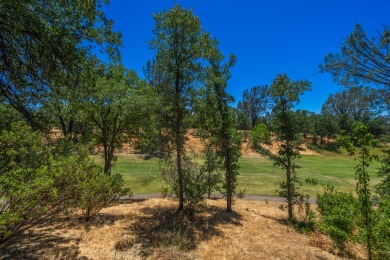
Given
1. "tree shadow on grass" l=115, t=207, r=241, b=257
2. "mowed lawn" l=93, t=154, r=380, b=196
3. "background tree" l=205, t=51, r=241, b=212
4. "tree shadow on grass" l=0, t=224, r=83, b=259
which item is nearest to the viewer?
"tree shadow on grass" l=0, t=224, r=83, b=259

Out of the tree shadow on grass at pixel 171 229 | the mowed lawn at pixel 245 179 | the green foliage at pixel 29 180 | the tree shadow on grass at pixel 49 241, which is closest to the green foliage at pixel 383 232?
the tree shadow on grass at pixel 171 229

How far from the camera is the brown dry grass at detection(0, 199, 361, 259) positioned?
750 cm

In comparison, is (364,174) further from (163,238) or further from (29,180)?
(29,180)

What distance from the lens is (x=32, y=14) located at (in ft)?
15.7

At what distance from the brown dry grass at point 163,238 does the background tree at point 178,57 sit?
12.6ft

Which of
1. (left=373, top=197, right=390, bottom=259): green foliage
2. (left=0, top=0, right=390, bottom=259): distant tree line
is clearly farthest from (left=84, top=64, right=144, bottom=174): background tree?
(left=373, top=197, right=390, bottom=259): green foliage

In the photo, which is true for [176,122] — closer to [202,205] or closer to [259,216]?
[202,205]

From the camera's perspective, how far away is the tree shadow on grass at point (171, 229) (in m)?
8.52

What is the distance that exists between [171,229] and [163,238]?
44.9 inches

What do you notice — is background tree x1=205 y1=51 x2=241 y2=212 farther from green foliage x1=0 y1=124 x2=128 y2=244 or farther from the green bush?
green foliage x1=0 y1=124 x2=128 y2=244

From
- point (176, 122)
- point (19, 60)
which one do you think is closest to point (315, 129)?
point (176, 122)

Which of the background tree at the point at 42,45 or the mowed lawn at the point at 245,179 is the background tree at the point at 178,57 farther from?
the mowed lawn at the point at 245,179

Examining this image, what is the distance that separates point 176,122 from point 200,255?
5.97 metres

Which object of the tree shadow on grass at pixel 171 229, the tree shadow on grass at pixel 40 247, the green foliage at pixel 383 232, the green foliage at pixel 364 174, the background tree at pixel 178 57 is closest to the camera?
the green foliage at pixel 383 232
